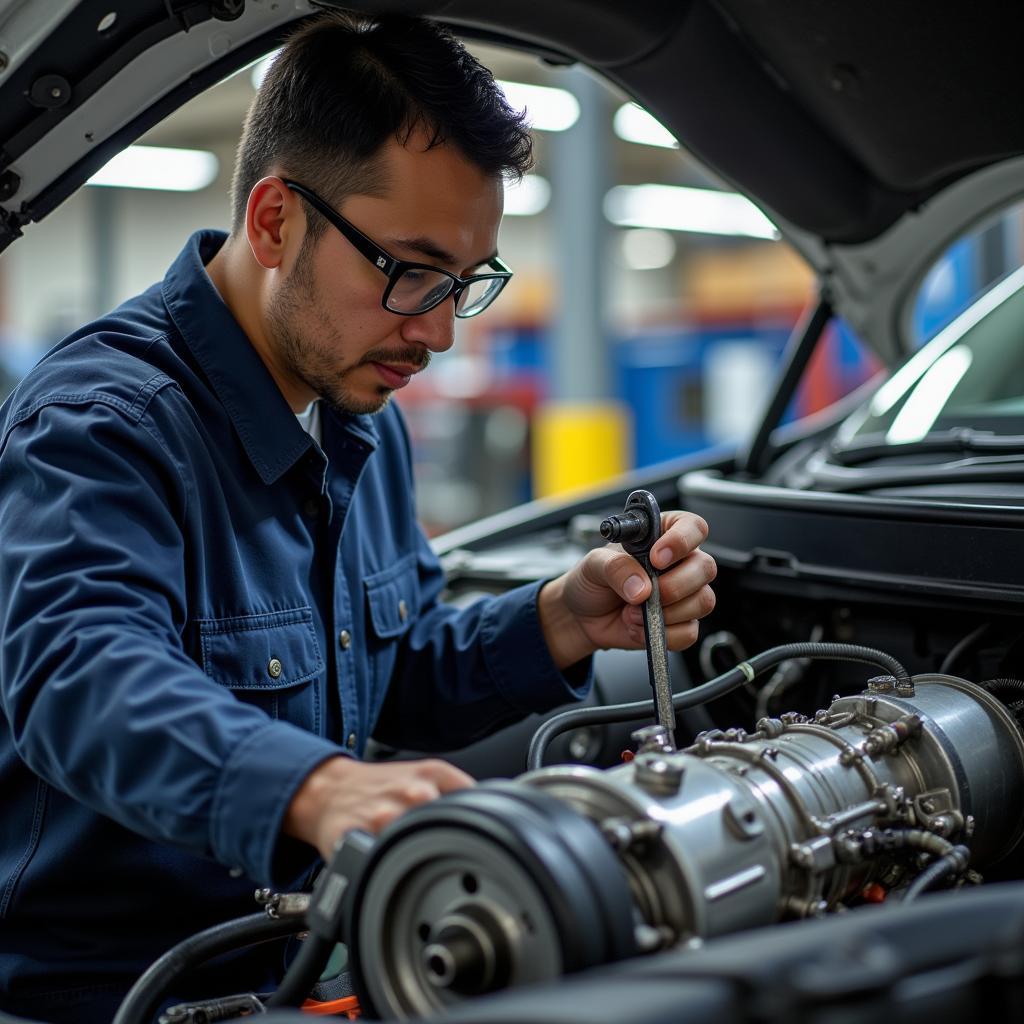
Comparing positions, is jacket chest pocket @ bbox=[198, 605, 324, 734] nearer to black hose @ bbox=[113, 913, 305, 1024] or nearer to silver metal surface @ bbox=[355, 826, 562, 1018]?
black hose @ bbox=[113, 913, 305, 1024]

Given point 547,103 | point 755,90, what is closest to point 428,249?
point 755,90

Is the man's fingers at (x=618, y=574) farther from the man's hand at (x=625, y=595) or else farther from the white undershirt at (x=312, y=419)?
the white undershirt at (x=312, y=419)

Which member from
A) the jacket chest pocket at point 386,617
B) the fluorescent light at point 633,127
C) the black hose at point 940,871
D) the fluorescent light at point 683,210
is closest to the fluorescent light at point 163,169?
the fluorescent light at point 633,127

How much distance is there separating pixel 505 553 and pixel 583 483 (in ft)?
16.8

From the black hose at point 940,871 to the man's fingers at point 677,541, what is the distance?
431 millimetres

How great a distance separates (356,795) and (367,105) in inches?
33.2

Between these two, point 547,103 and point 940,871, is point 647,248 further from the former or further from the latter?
point 940,871

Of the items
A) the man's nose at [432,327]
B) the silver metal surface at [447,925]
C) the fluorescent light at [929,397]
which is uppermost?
the man's nose at [432,327]

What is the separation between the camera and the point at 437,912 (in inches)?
35.4

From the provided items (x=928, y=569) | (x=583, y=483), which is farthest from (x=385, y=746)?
(x=583, y=483)

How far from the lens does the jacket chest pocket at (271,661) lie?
1.36 metres

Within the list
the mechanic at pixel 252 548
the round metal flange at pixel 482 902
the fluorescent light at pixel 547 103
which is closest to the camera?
the round metal flange at pixel 482 902

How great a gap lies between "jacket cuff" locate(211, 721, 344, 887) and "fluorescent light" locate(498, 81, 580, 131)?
6.92 meters

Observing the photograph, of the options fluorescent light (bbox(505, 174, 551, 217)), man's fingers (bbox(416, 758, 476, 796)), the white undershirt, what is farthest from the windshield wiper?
fluorescent light (bbox(505, 174, 551, 217))
